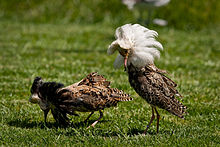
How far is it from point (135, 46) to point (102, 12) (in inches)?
558

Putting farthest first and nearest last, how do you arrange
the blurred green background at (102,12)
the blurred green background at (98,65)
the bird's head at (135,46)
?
1. the blurred green background at (102,12)
2. the blurred green background at (98,65)
3. the bird's head at (135,46)

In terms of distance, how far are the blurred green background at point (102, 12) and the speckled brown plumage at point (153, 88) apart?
13.1m

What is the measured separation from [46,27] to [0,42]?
3.73m

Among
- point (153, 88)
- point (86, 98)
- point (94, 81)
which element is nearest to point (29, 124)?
point (86, 98)

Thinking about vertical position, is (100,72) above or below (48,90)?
below

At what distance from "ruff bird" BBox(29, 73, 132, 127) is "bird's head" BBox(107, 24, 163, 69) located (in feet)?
2.14

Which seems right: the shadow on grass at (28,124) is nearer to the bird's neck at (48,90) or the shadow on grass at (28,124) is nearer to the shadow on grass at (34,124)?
the shadow on grass at (34,124)

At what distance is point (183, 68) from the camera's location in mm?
10570

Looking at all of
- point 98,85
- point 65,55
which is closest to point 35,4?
point 65,55

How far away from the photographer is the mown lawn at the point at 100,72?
16.8ft

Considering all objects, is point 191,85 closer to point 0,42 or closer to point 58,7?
point 0,42

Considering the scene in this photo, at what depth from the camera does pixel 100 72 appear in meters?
9.28

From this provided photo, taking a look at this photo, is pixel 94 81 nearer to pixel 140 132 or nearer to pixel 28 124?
pixel 140 132

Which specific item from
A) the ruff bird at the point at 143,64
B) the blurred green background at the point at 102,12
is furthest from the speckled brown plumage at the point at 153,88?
the blurred green background at the point at 102,12
